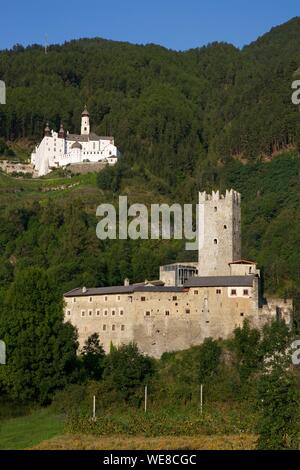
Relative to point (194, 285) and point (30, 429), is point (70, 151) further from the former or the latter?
point (30, 429)

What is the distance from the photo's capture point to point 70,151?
535 ft

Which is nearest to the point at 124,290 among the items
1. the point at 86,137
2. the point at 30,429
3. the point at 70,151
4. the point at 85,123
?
the point at 30,429

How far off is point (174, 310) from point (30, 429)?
17.5m

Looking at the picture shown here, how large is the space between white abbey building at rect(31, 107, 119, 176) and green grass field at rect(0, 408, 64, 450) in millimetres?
90165

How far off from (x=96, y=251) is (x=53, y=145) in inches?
2126

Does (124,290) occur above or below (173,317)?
above

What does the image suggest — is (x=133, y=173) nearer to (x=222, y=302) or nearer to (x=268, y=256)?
(x=268, y=256)

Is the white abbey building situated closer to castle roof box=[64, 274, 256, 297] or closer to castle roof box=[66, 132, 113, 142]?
castle roof box=[66, 132, 113, 142]

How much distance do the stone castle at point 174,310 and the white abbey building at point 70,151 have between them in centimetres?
7684

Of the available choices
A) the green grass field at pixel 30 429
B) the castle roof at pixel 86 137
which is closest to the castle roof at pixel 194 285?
the green grass field at pixel 30 429

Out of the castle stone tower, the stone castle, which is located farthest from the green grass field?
the castle stone tower

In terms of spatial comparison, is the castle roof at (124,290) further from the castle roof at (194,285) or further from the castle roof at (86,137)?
the castle roof at (86,137)

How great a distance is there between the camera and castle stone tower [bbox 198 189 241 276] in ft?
277

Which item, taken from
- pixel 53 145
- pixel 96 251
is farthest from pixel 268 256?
pixel 53 145
